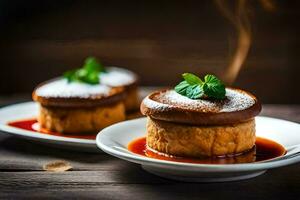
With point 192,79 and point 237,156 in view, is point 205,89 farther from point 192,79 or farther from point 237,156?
point 237,156

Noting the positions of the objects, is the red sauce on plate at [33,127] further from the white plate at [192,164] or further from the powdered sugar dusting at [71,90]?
the white plate at [192,164]

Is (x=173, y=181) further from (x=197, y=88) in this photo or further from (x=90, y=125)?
(x=90, y=125)

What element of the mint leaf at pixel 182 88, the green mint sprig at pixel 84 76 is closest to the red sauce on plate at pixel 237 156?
the mint leaf at pixel 182 88

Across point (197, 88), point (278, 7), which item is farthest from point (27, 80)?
point (197, 88)

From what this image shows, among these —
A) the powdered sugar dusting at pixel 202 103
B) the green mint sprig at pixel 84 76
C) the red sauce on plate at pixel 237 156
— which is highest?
the powdered sugar dusting at pixel 202 103

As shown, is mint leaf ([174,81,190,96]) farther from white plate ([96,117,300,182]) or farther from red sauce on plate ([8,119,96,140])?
red sauce on plate ([8,119,96,140])

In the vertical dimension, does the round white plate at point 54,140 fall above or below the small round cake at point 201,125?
below
